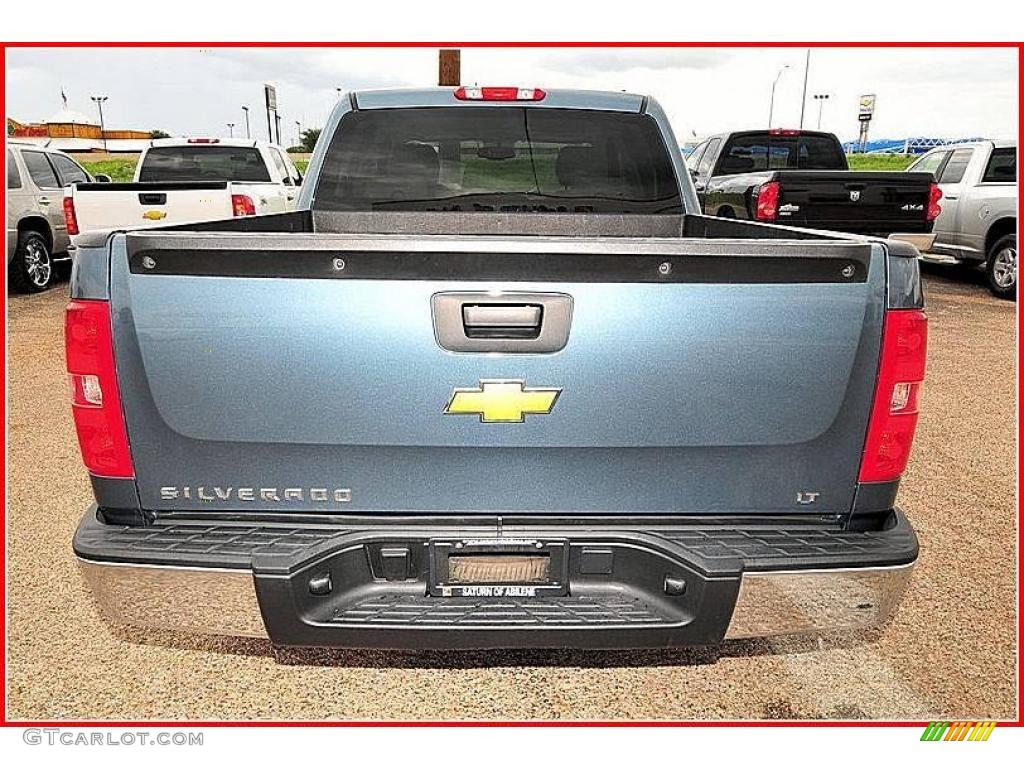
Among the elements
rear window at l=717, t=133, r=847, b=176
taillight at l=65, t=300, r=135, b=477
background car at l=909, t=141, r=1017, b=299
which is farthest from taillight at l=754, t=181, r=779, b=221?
taillight at l=65, t=300, r=135, b=477

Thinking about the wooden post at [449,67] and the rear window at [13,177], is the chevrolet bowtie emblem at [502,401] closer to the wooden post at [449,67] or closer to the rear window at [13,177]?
the wooden post at [449,67]

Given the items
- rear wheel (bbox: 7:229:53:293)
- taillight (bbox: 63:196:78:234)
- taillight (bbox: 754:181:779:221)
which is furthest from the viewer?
rear wheel (bbox: 7:229:53:293)

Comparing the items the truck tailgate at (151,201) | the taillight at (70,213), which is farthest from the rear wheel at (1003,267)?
the taillight at (70,213)

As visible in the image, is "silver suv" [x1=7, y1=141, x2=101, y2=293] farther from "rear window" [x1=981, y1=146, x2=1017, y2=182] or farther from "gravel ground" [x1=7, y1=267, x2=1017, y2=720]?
"rear window" [x1=981, y1=146, x2=1017, y2=182]

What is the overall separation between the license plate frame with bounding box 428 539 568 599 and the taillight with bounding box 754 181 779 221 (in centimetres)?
879

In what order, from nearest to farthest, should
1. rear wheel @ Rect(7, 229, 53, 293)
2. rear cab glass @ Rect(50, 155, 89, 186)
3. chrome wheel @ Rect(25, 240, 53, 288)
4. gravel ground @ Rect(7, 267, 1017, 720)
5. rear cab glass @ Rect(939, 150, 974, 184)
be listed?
gravel ground @ Rect(7, 267, 1017, 720)
rear wheel @ Rect(7, 229, 53, 293)
chrome wheel @ Rect(25, 240, 53, 288)
rear cab glass @ Rect(939, 150, 974, 184)
rear cab glass @ Rect(50, 155, 89, 186)

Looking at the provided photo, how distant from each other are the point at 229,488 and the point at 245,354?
1.34ft

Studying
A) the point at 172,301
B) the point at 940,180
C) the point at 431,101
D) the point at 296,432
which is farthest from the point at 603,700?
the point at 940,180

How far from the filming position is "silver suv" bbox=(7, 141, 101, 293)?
37.2 ft

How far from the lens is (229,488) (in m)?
2.39

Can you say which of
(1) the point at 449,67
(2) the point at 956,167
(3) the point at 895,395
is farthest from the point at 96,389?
(2) the point at 956,167

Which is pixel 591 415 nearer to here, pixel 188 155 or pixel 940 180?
pixel 188 155

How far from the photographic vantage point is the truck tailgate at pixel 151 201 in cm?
956

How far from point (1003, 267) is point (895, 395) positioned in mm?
10682
